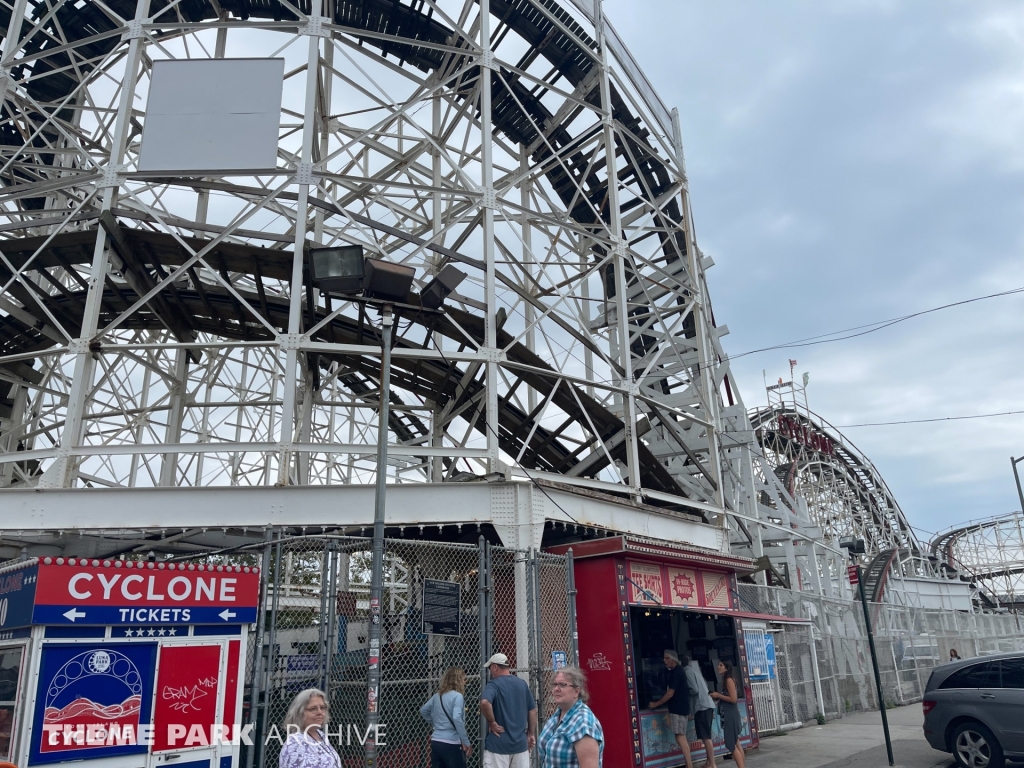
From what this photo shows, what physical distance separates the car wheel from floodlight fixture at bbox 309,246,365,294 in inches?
404

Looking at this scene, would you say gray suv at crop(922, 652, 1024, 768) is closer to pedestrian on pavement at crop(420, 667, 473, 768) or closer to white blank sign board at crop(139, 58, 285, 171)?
pedestrian on pavement at crop(420, 667, 473, 768)

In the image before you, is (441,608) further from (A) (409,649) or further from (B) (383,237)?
(B) (383,237)

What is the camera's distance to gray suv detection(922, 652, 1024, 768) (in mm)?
10062

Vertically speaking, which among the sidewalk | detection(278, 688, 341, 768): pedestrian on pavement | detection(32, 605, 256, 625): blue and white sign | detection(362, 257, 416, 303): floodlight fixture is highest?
detection(362, 257, 416, 303): floodlight fixture

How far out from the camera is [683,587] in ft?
39.2

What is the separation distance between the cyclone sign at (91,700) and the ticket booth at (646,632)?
5.93 meters

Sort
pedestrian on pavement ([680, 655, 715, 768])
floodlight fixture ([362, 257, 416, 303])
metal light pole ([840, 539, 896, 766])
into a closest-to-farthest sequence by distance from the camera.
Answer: floodlight fixture ([362, 257, 416, 303])
pedestrian on pavement ([680, 655, 715, 768])
metal light pole ([840, 539, 896, 766])

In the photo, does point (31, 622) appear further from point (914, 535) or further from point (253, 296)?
point (914, 535)

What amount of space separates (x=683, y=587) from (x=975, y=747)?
14.3 feet

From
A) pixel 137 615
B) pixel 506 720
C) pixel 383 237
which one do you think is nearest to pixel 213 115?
pixel 383 237

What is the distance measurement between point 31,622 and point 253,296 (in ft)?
34.6

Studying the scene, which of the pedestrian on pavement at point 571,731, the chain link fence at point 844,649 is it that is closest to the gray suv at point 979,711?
the chain link fence at point 844,649

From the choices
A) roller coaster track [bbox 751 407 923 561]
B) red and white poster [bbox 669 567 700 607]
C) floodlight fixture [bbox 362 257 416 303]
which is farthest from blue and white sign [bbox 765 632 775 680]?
roller coaster track [bbox 751 407 923 561]

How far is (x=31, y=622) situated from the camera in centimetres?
607
